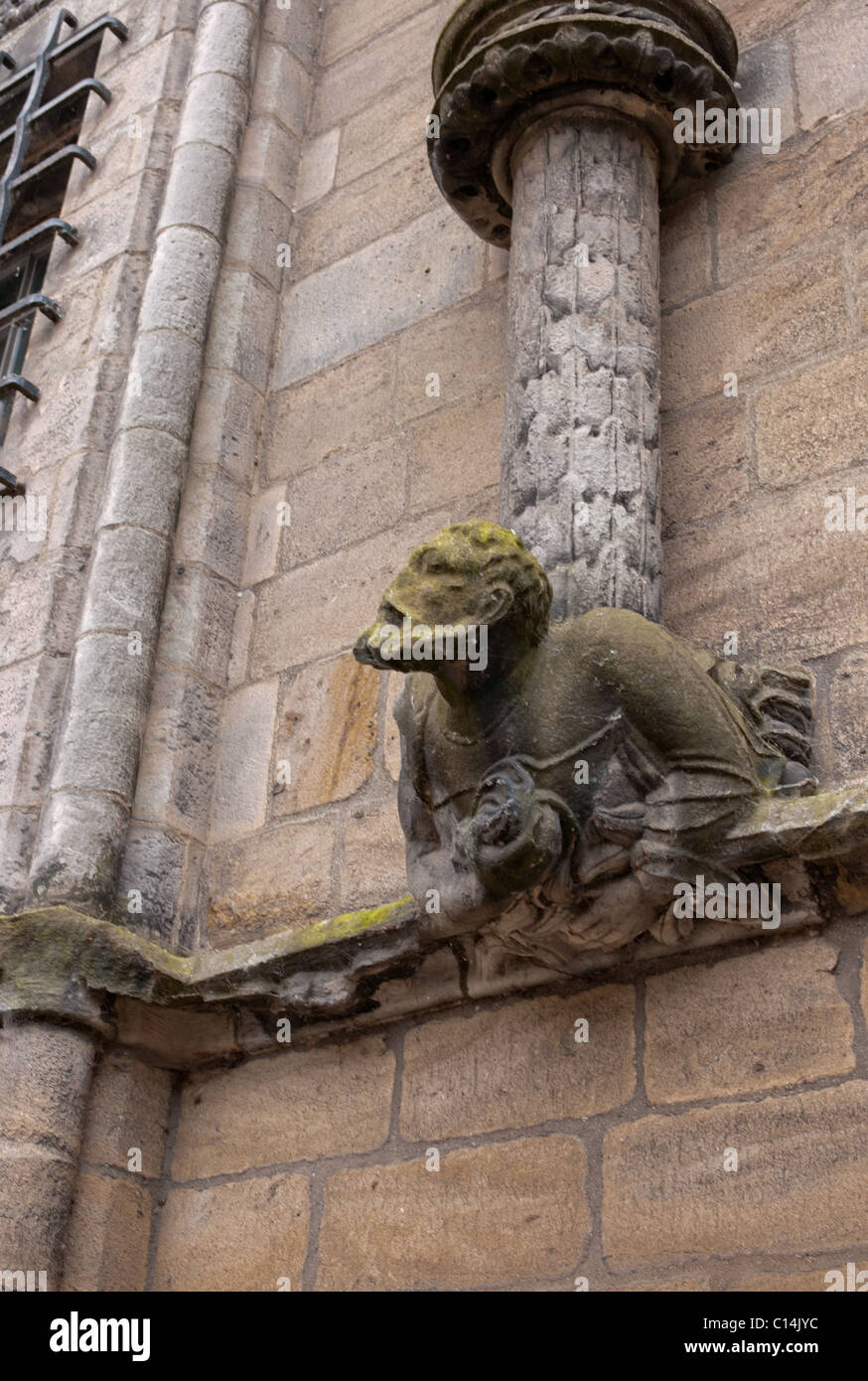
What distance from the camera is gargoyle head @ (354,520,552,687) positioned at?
231cm

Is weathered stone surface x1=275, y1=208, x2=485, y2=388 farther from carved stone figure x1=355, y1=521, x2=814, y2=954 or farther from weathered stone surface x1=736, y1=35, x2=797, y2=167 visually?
carved stone figure x1=355, y1=521, x2=814, y2=954

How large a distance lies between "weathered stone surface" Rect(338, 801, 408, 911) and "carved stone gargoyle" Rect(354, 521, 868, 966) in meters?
0.53

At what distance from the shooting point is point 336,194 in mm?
4258

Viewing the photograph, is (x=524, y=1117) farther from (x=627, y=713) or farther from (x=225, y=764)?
(x=225, y=764)

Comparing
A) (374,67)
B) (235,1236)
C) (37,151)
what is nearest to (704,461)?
(235,1236)

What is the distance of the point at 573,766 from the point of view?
238 cm

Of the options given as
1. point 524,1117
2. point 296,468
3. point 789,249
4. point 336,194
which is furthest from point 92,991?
point 336,194

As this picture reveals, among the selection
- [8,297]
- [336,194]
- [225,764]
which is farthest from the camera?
[8,297]

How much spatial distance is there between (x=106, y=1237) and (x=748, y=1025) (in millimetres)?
1350

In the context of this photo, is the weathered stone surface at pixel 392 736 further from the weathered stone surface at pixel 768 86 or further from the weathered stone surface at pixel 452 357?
the weathered stone surface at pixel 768 86

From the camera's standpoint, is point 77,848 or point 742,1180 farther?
point 77,848

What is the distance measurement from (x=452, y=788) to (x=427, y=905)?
0.20 metres

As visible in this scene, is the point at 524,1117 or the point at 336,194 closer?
the point at 524,1117

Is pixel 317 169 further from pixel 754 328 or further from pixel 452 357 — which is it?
pixel 754 328
